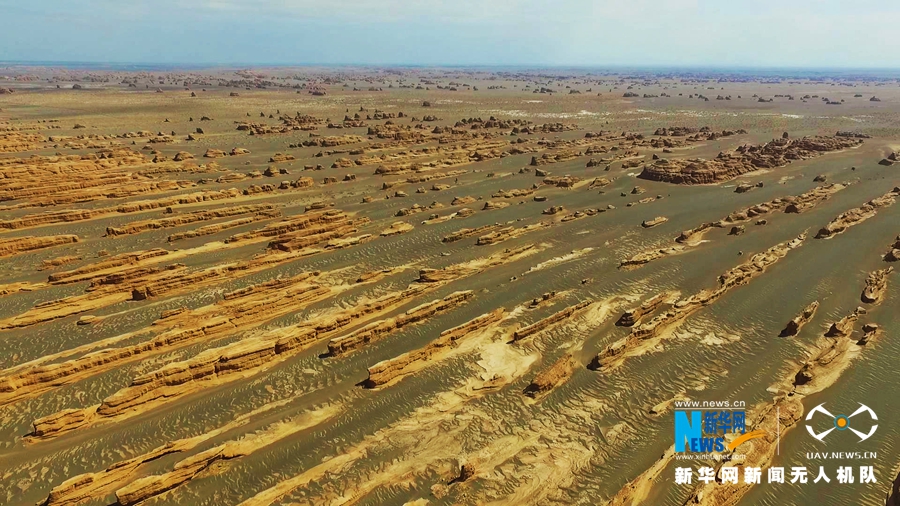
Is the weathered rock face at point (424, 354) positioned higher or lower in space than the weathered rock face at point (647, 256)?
lower

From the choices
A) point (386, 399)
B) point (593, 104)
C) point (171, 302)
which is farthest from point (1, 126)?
point (593, 104)

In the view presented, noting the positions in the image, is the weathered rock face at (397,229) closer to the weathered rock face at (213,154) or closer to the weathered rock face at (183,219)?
the weathered rock face at (183,219)

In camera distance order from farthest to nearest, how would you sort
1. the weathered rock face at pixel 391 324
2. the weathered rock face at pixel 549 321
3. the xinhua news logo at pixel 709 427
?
the weathered rock face at pixel 549 321 < the weathered rock face at pixel 391 324 < the xinhua news logo at pixel 709 427

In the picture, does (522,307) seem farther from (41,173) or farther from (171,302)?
(41,173)

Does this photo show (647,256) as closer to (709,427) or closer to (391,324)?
(709,427)

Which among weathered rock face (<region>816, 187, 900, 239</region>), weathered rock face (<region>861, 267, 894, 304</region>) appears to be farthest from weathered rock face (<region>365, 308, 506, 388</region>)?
weathered rock face (<region>816, 187, 900, 239</region>)

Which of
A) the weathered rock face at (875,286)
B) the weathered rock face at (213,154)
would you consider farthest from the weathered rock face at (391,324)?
the weathered rock face at (213,154)

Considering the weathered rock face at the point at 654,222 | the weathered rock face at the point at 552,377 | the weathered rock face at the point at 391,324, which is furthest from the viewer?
the weathered rock face at the point at 654,222
